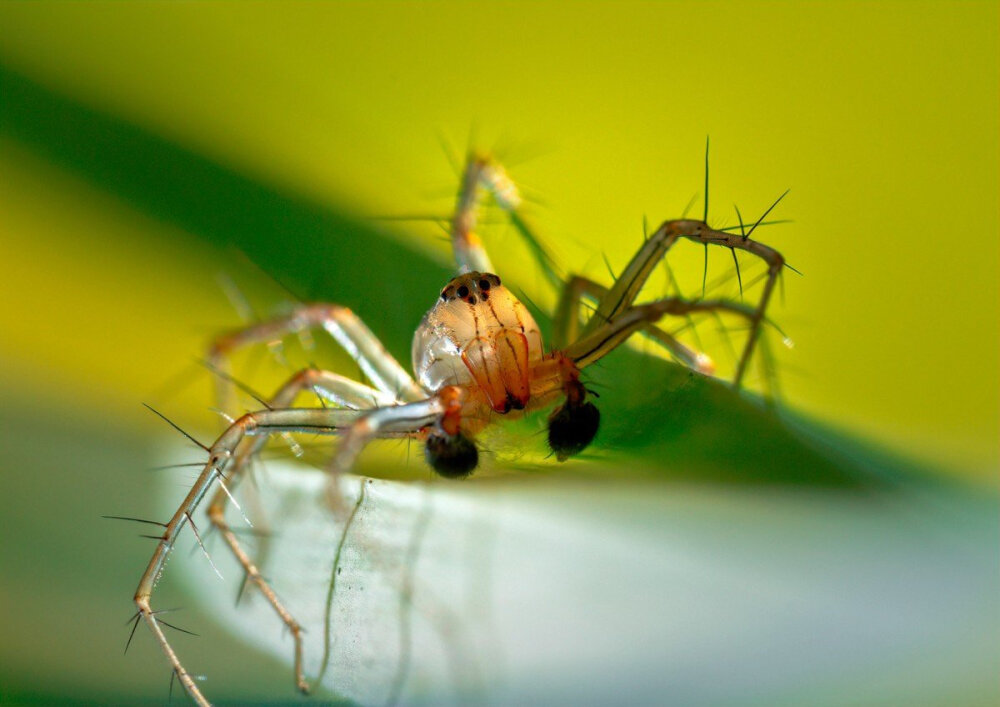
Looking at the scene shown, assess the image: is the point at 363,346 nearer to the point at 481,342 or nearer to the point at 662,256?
the point at 481,342

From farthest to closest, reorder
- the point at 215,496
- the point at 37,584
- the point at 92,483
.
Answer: the point at 215,496 → the point at 92,483 → the point at 37,584

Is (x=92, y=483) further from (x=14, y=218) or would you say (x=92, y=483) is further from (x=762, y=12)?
(x=762, y=12)

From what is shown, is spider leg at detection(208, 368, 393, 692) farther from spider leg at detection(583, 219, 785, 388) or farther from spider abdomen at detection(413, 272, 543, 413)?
spider leg at detection(583, 219, 785, 388)

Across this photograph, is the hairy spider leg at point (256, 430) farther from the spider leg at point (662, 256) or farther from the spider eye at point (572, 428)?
the spider leg at point (662, 256)

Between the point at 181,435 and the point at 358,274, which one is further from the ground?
the point at 358,274

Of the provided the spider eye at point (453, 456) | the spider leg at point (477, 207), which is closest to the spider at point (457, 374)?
the spider eye at point (453, 456)

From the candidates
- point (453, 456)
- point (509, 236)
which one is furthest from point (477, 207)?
point (453, 456)

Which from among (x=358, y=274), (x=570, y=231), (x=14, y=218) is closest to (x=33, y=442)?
(x=14, y=218)
